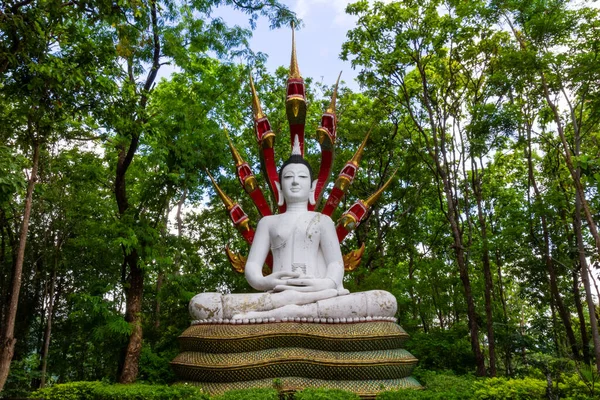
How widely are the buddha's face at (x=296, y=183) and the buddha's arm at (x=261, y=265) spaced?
0.67 m

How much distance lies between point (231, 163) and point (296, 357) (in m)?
7.58

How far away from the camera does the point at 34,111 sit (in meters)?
7.09

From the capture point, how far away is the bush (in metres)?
4.86

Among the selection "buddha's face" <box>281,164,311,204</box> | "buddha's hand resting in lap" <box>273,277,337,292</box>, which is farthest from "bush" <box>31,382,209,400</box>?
"buddha's face" <box>281,164,311,204</box>

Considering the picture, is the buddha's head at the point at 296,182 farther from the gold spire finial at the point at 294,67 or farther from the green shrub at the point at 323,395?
the green shrub at the point at 323,395

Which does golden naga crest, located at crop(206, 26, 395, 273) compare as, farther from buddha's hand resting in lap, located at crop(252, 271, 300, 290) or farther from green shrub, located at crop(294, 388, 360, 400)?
green shrub, located at crop(294, 388, 360, 400)

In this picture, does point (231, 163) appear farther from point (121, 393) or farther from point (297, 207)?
point (121, 393)

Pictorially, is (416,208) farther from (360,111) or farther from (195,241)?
(195,241)

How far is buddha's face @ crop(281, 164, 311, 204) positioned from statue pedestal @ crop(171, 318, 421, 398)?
2.85 meters

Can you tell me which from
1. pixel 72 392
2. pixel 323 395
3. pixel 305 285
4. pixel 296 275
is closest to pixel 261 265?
pixel 296 275

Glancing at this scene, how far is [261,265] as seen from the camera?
8367 mm

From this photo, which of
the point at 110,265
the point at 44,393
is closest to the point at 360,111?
the point at 110,265

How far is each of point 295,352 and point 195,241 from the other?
11799mm

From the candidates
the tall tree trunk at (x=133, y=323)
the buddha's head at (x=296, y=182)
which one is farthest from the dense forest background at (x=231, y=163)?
the buddha's head at (x=296, y=182)
